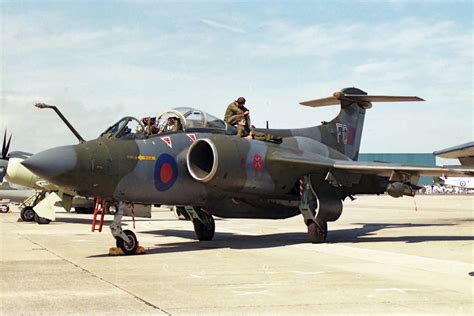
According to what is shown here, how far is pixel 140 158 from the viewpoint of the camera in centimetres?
1301

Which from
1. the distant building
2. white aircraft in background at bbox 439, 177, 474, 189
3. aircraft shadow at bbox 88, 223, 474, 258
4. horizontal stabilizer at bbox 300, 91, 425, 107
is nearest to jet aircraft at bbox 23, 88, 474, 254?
aircraft shadow at bbox 88, 223, 474, 258

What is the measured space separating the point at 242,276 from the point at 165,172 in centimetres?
452

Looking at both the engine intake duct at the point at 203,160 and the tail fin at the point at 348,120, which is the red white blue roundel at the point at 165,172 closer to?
the engine intake duct at the point at 203,160

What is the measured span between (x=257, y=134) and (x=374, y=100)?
6486mm

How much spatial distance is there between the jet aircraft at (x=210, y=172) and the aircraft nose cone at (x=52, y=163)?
19mm

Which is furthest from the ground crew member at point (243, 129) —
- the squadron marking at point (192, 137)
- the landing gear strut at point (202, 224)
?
the landing gear strut at point (202, 224)

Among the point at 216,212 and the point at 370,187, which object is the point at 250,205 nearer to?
the point at 216,212

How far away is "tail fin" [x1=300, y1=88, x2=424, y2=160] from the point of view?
1970cm

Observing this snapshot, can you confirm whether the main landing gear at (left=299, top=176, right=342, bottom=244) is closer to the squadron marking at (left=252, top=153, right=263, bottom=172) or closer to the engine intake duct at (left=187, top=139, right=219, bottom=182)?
the squadron marking at (left=252, top=153, right=263, bottom=172)

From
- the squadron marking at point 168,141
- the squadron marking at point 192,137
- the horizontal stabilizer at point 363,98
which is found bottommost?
the squadron marking at point 168,141

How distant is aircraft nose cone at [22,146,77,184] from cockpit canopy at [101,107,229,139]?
1619 mm

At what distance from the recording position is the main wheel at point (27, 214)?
1046 inches

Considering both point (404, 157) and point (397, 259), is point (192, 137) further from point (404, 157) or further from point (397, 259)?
point (404, 157)

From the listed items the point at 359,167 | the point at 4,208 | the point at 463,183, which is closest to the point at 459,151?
the point at 359,167
